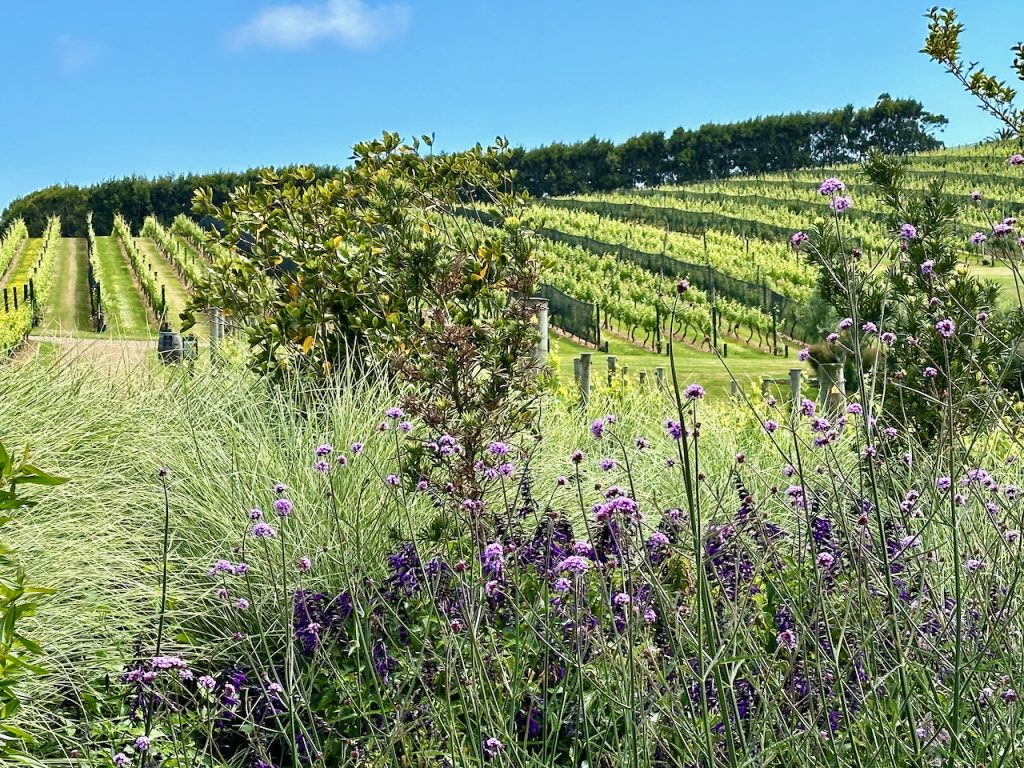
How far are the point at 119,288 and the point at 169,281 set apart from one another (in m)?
1.66

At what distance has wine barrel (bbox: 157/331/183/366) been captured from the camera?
26.3ft

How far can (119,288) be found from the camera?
33562 mm

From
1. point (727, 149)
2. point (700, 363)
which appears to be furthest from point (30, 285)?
point (727, 149)

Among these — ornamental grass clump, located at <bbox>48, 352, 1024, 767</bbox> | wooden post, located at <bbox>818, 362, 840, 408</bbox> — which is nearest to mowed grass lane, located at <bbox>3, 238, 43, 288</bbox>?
wooden post, located at <bbox>818, 362, 840, 408</bbox>

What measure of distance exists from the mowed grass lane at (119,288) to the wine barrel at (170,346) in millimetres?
15218

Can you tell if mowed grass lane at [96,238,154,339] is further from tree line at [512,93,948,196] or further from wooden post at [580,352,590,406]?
tree line at [512,93,948,196]

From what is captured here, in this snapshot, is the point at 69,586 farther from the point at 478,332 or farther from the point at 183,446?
the point at 478,332

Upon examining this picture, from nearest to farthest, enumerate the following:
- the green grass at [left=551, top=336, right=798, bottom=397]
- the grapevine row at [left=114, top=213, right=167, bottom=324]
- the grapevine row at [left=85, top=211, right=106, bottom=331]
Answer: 1. the green grass at [left=551, top=336, right=798, bottom=397]
2. the grapevine row at [left=85, top=211, right=106, bottom=331]
3. the grapevine row at [left=114, top=213, right=167, bottom=324]

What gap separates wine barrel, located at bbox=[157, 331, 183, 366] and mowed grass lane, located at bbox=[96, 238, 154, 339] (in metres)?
15.2

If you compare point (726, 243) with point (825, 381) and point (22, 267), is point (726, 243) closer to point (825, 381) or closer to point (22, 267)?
point (22, 267)

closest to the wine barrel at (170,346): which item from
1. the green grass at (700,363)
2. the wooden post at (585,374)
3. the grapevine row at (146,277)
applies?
the wooden post at (585,374)

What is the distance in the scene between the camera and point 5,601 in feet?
7.42

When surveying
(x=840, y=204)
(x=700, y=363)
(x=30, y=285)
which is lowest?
(x=700, y=363)

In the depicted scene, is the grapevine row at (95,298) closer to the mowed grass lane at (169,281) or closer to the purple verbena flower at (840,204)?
the mowed grass lane at (169,281)
